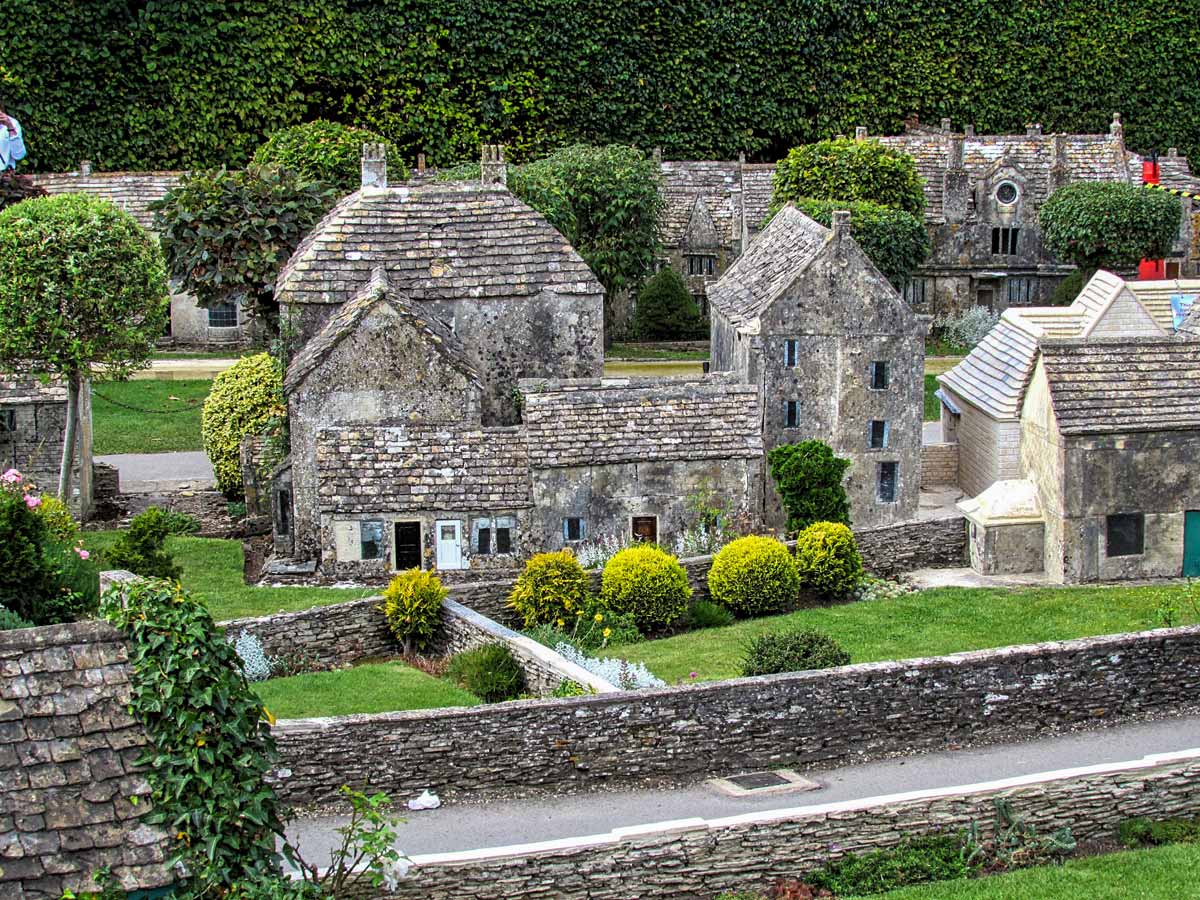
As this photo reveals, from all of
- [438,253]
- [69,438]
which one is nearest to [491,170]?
[438,253]

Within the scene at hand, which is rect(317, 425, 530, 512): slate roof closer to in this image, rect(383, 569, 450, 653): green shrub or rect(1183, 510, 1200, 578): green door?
rect(383, 569, 450, 653): green shrub

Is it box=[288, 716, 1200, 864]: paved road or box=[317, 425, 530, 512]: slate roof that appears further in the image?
box=[317, 425, 530, 512]: slate roof

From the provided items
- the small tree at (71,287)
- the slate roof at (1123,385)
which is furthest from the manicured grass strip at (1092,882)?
the small tree at (71,287)

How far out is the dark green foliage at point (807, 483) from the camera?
36.7 m

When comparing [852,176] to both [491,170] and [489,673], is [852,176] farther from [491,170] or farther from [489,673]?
[489,673]

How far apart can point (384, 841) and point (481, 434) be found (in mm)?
17186

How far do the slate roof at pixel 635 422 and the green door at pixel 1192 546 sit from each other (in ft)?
26.8

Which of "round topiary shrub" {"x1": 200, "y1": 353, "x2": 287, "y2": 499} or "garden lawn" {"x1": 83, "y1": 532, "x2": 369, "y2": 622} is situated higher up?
"round topiary shrub" {"x1": 200, "y1": 353, "x2": 287, "y2": 499}

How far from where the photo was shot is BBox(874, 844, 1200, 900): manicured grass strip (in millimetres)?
21625

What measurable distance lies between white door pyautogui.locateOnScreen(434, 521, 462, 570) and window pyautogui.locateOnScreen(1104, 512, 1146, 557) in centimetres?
1205

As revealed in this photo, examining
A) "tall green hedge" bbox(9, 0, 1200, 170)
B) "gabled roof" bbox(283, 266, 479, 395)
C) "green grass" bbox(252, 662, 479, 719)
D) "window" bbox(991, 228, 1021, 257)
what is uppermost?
"tall green hedge" bbox(9, 0, 1200, 170)

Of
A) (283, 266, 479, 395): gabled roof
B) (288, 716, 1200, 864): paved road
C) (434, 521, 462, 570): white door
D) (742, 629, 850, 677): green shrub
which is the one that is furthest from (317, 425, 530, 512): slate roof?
(288, 716, 1200, 864): paved road

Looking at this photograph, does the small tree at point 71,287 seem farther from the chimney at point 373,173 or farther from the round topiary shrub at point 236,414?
the chimney at point 373,173

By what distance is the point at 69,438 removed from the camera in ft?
129
